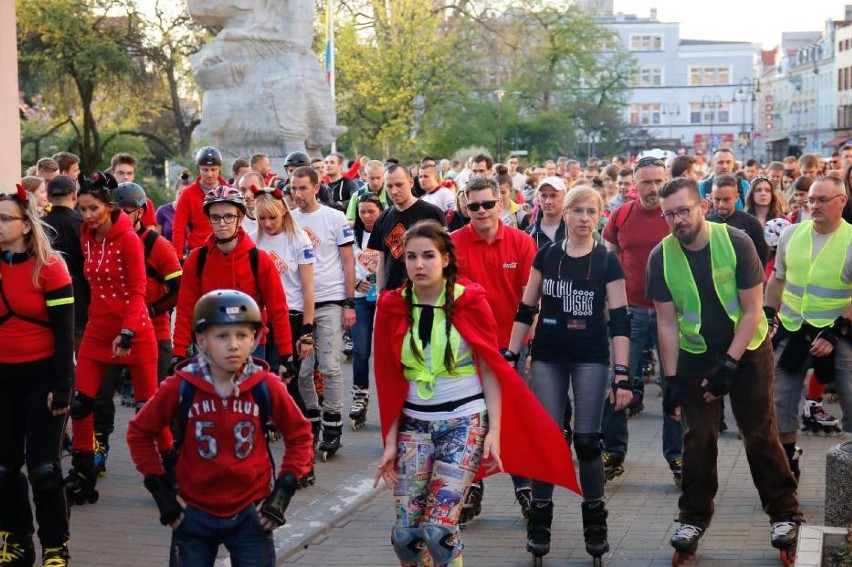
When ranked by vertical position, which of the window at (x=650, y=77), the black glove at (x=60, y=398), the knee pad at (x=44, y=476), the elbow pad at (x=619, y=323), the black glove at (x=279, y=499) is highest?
the window at (x=650, y=77)

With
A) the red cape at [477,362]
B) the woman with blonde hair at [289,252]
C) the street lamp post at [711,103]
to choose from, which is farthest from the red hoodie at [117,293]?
the street lamp post at [711,103]

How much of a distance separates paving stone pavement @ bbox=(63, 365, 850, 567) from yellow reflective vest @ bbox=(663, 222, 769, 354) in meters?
1.17

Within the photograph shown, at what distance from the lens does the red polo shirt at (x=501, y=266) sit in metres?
7.98

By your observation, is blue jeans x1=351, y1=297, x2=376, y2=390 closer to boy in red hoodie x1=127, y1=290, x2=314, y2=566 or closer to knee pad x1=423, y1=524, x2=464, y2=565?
knee pad x1=423, y1=524, x2=464, y2=565

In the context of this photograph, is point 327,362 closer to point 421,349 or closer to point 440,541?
point 421,349

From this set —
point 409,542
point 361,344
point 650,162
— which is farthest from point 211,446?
point 361,344

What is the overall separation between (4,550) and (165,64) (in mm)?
34127

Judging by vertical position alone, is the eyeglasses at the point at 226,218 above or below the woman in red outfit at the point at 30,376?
above

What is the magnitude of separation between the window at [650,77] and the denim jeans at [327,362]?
114m

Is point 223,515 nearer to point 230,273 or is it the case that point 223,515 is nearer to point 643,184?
point 230,273

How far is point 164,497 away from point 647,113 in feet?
398

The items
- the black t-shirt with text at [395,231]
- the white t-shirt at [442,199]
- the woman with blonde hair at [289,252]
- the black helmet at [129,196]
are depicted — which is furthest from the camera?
the white t-shirt at [442,199]

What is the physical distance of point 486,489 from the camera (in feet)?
29.3

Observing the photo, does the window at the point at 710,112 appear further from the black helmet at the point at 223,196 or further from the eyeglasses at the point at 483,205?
the black helmet at the point at 223,196
